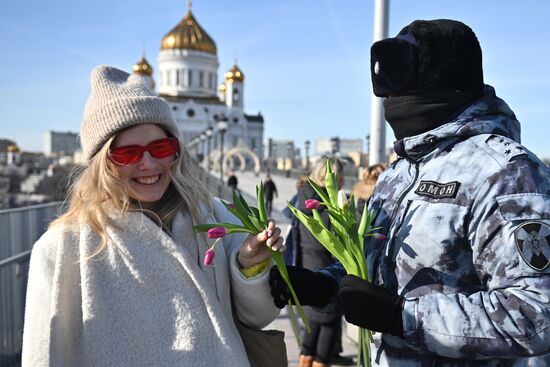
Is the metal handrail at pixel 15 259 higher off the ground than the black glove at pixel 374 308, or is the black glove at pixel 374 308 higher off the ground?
the black glove at pixel 374 308

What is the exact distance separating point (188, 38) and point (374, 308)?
81.7 metres

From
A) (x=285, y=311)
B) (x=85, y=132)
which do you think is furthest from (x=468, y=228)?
(x=285, y=311)

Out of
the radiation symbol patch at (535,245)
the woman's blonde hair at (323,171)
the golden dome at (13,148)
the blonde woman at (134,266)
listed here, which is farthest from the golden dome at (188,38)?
the radiation symbol patch at (535,245)

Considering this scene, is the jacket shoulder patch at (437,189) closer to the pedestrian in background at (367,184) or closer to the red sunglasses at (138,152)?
the red sunglasses at (138,152)

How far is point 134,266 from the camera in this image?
1856 millimetres

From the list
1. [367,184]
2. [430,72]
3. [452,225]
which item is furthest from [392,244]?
[367,184]

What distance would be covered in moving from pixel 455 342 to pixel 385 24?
5435 mm

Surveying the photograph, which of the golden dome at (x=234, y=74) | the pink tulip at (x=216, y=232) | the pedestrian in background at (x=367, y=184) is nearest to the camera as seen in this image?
the pink tulip at (x=216, y=232)

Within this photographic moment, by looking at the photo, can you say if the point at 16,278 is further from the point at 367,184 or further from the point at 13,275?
the point at 367,184

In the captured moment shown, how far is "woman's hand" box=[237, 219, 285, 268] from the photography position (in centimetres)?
178

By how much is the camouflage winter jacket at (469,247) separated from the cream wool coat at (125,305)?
591mm

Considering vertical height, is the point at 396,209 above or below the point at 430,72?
below

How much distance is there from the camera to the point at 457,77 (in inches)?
67.1

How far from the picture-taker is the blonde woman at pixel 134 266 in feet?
5.85
